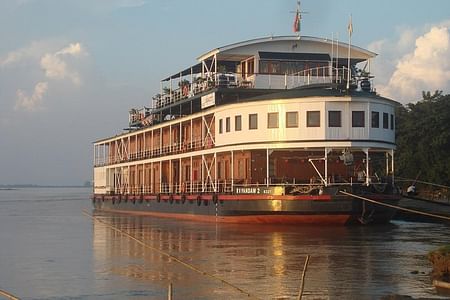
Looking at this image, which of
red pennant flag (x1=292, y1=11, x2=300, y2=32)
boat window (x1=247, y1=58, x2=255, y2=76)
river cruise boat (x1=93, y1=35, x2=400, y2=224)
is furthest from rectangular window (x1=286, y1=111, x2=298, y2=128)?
red pennant flag (x1=292, y1=11, x2=300, y2=32)

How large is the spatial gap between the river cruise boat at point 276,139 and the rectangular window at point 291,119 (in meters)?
0.05

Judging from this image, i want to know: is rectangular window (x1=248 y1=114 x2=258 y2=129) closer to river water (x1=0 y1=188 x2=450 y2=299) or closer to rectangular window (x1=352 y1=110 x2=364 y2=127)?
rectangular window (x1=352 y1=110 x2=364 y2=127)

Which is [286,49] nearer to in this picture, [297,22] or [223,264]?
[297,22]

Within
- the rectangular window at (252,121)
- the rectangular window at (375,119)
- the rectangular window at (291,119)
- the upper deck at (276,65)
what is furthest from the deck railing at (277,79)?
the rectangular window at (291,119)

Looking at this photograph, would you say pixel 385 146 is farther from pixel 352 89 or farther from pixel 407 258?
pixel 407 258

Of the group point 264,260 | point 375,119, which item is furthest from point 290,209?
point 264,260

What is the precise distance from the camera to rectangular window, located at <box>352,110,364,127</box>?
3522cm

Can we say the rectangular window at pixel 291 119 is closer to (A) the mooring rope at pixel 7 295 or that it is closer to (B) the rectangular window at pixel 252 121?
(B) the rectangular window at pixel 252 121

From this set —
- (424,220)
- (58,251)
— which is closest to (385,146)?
(424,220)

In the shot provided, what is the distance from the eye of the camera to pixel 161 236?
99.8ft

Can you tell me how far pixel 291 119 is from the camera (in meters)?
35.7

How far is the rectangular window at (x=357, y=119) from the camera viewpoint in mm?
35219

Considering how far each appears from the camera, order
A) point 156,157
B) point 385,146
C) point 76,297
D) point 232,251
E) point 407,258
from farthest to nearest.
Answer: point 156,157
point 385,146
point 232,251
point 407,258
point 76,297

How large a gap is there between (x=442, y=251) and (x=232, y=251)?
347 inches
